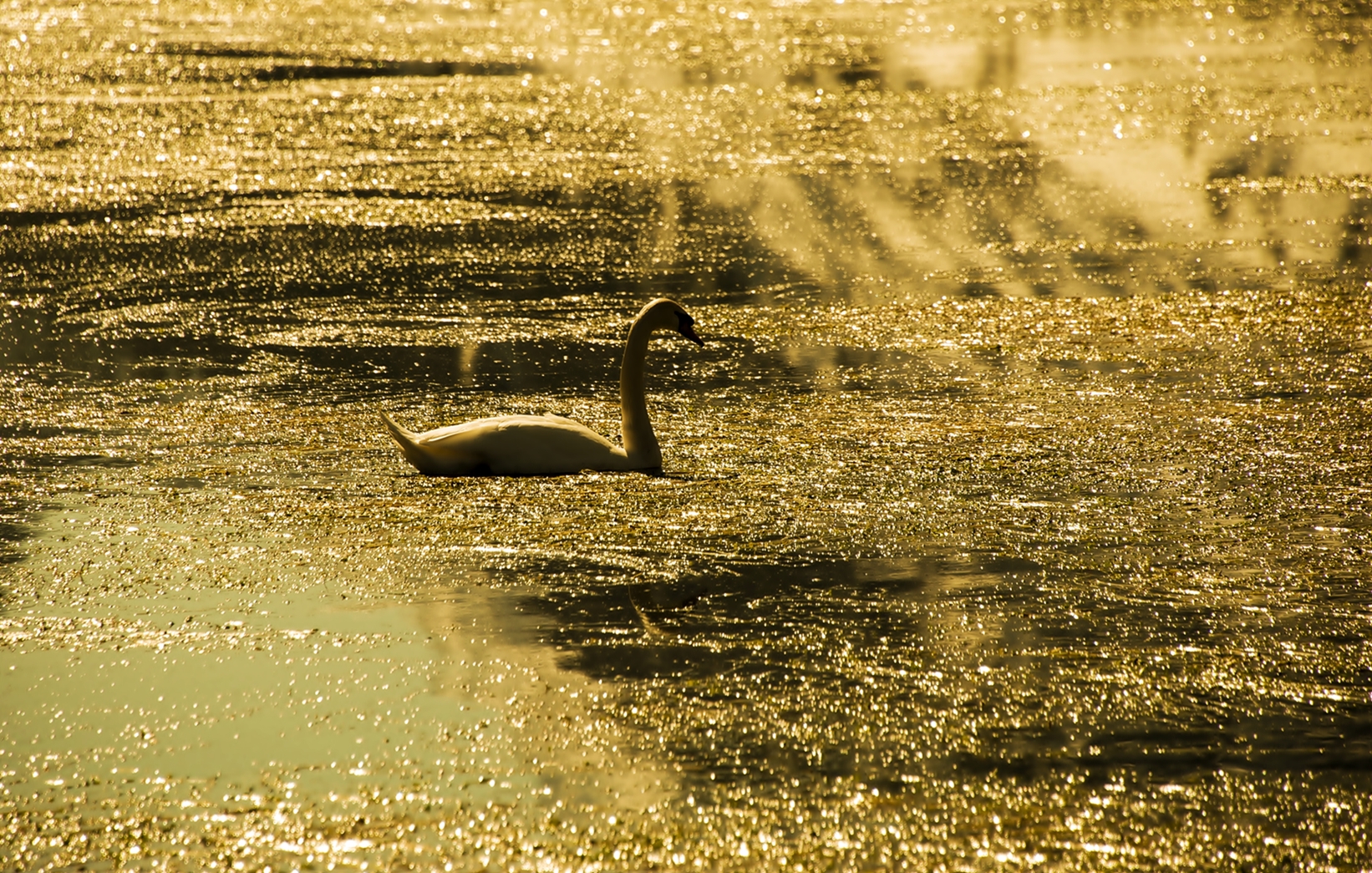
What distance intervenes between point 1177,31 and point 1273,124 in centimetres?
689

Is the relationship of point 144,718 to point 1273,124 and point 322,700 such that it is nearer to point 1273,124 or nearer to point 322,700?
point 322,700

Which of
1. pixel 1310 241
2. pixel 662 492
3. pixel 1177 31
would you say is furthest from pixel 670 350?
pixel 1177 31

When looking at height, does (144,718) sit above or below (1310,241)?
below

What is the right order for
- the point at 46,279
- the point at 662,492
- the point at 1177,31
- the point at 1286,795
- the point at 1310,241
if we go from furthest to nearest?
the point at 1177,31 → the point at 1310,241 → the point at 46,279 → the point at 662,492 → the point at 1286,795

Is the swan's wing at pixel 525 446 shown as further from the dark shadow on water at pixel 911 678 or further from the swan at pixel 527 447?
the dark shadow on water at pixel 911 678

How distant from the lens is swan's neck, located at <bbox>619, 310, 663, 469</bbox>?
5270 millimetres

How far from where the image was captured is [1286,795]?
10.4ft

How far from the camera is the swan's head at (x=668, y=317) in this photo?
18.3 feet

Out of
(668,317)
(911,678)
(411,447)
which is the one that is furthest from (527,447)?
(911,678)

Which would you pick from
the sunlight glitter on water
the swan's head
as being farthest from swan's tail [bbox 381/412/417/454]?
the swan's head

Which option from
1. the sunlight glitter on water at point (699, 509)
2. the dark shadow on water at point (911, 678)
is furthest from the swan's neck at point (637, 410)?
the dark shadow on water at point (911, 678)

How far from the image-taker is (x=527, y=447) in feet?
17.0

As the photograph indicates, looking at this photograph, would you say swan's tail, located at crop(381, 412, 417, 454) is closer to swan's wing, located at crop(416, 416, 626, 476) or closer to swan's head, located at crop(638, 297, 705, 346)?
swan's wing, located at crop(416, 416, 626, 476)

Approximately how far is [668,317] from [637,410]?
0.44 meters
